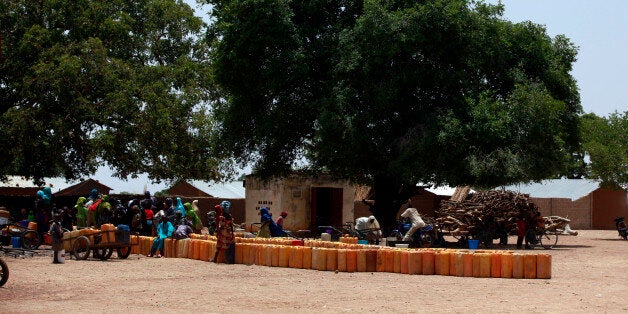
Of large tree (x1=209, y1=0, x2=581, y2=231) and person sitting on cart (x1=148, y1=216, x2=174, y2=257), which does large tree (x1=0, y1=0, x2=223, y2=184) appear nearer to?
large tree (x1=209, y1=0, x2=581, y2=231)

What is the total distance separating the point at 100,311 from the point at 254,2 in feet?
69.9

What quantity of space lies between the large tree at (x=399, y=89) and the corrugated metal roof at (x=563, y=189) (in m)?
21.1

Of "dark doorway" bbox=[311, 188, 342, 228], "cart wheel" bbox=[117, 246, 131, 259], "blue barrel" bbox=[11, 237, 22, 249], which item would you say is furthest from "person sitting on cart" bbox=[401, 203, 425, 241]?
"dark doorway" bbox=[311, 188, 342, 228]

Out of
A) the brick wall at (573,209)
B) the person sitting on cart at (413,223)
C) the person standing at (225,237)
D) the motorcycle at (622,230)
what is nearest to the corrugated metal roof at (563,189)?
the brick wall at (573,209)

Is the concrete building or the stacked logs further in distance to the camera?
the concrete building

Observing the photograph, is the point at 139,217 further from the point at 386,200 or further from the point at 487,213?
the point at 386,200

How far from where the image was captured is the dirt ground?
13.4 m

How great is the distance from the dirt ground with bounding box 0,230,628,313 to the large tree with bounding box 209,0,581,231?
383 inches

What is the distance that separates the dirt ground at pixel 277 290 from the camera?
43.8 feet

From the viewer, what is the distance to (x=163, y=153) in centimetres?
3938

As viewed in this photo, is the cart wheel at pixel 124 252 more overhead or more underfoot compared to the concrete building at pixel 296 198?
more underfoot

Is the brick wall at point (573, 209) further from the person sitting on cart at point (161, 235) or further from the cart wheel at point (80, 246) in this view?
the cart wheel at point (80, 246)

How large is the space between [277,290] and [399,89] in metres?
17.0

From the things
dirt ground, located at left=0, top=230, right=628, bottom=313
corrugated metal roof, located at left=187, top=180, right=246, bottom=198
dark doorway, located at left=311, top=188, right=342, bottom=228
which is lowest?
dirt ground, located at left=0, top=230, right=628, bottom=313
